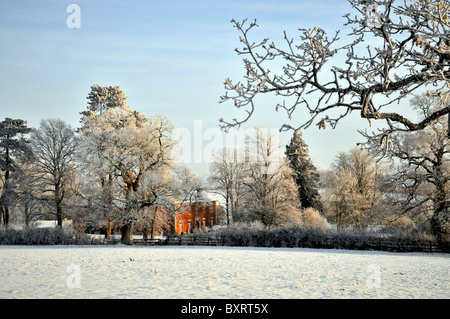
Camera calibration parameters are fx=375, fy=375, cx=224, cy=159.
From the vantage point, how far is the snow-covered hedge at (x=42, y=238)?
30.1 metres

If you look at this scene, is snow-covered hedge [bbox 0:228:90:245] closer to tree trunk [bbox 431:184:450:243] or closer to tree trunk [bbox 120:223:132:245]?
tree trunk [bbox 120:223:132:245]

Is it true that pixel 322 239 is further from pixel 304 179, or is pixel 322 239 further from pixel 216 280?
pixel 216 280

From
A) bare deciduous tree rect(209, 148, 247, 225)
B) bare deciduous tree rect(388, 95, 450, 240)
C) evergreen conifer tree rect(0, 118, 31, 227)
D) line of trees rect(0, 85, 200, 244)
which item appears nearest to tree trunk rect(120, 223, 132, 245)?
line of trees rect(0, 85, 200, 244)

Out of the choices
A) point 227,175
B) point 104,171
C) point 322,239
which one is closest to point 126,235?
point 104,171

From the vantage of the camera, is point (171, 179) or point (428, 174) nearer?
point (428, 174)

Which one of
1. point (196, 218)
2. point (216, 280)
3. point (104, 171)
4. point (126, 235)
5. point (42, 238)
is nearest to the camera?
point (216, 280)

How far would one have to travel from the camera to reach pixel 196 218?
56875 mm

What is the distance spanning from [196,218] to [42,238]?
1131 inches

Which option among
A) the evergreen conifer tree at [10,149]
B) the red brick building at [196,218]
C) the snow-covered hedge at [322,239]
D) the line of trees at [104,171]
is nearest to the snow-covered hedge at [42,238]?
the line of trees at [104,171]

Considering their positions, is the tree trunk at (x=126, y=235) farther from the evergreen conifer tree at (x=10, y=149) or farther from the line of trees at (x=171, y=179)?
the evergreen conifer tree at (x=10, y=149)

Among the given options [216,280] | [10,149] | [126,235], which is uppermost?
[10,149]

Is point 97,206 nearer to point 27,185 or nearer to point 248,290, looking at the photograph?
point 27,185

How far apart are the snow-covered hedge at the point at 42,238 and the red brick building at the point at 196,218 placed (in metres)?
21.6

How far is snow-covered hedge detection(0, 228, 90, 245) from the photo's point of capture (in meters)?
30.1
